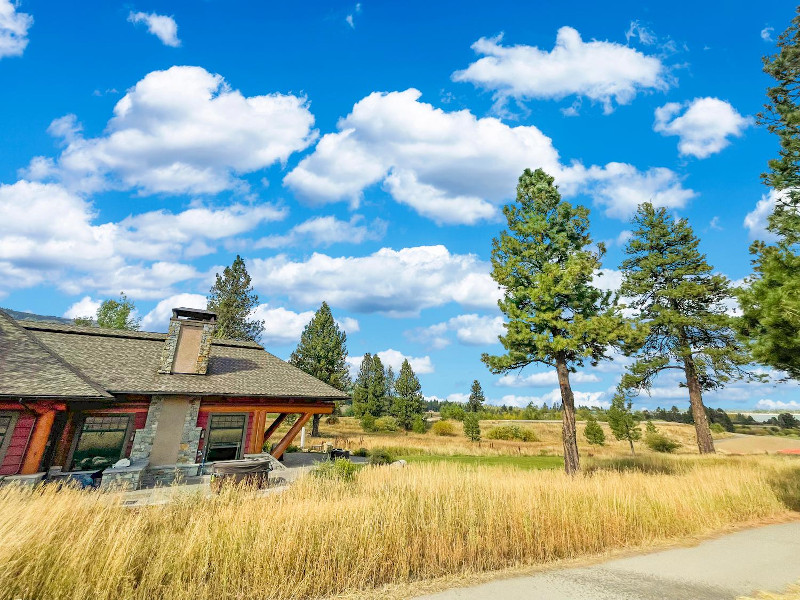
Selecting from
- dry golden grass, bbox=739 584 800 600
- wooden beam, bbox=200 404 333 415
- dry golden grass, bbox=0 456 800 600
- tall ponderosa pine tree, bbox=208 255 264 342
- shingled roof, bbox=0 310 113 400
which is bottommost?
dry golden grass, bbox=739 584 800 600

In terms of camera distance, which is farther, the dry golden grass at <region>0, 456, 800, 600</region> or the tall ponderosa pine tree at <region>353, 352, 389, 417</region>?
the tall ponderosa pine tree at <region>353, 352, 389, 417</region>

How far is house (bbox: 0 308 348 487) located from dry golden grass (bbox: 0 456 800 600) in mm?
4004

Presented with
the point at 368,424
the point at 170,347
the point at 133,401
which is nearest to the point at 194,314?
the point at 170,347

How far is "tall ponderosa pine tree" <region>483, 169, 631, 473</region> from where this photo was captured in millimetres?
13500

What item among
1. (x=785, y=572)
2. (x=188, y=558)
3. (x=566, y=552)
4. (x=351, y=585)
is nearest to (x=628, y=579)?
(x=566, y=552)

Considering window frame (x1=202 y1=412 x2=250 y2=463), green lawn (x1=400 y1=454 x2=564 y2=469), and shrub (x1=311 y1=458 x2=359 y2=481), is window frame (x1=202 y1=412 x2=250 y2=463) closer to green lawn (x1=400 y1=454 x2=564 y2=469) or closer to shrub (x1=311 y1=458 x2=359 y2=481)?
shrub (x1=311 y1=458 x2=359 y2=481)

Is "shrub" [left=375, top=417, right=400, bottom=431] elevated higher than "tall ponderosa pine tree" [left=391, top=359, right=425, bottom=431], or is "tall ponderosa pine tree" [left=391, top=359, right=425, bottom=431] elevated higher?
"tall ponderosa pine tree" [left=391, top=359, right=425, bottom=431]

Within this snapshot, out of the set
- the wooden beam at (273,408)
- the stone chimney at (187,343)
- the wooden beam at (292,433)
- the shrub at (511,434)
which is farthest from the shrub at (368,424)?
the stone chimney at (187,343)

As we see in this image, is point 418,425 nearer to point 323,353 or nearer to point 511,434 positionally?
point 511,434

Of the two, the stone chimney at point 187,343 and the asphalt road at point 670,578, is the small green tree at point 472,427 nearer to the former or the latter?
the stone chimney at point 187,343

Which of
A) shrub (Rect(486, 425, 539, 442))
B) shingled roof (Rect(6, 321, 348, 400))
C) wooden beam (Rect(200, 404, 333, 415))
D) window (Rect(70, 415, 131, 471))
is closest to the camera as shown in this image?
window (Rect(70, 415, 131, 471))

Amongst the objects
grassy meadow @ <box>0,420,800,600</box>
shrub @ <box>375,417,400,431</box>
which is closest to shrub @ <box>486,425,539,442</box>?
shrub @ <box>375,417,400,431</box>

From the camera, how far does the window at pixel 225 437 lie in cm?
1400

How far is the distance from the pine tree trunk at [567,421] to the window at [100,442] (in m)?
15.9
